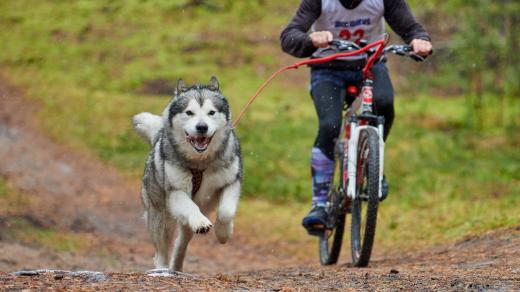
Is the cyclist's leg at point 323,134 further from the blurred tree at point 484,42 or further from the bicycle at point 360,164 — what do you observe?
the blurred tree at point 484,42

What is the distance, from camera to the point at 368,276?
15.9 feet

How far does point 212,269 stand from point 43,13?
1859 centimetres

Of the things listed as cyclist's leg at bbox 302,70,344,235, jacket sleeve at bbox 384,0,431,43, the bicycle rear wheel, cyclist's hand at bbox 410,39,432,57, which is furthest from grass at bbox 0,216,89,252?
cyclist's hand at bbox 410,39,432,57

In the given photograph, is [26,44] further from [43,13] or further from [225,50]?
[225,50]

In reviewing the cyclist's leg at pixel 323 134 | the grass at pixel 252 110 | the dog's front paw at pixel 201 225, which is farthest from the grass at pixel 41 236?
the dog's front paw at pixel 201 225

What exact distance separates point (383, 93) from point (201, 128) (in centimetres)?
166

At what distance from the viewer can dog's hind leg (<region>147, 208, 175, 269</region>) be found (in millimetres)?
→ 5941

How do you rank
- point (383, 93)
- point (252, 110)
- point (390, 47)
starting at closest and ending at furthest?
point (390, 47) → point (383, 93) → point (252, 110)

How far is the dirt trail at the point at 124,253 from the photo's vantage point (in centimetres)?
434

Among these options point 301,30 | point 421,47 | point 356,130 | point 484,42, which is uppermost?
point 484,42

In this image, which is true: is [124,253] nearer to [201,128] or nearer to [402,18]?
[201,128]

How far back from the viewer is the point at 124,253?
8773mm

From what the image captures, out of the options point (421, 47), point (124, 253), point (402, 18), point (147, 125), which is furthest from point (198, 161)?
point (124, 253)

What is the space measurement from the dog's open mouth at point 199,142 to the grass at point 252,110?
397 centimetres
